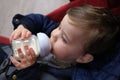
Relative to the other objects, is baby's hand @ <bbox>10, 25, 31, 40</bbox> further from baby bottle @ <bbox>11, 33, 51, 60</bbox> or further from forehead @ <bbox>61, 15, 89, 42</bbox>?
A: forehead @ <bbox>61, 15, 89, 42</bbox>

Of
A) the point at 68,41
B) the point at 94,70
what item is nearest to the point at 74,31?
the point at 68,41

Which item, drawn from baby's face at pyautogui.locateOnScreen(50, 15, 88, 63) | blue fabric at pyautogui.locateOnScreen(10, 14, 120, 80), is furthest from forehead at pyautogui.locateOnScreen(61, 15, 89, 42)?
blue fabric at pyautogui.locateOnScreen(10, 14, 120, 80)

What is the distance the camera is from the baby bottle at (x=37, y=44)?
90 centimetres

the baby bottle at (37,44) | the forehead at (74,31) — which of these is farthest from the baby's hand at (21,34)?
the forehead at (74,31)

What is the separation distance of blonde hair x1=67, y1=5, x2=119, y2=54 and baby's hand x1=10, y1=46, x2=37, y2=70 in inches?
6.5

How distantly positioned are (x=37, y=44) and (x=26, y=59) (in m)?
0.06

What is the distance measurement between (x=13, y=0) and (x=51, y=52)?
29.4 inches

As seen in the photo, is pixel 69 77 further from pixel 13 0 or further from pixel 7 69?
pixel 13 0

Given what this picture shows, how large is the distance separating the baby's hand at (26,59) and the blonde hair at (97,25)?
16 cm

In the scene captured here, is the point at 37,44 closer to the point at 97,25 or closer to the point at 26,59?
the point at 26,59

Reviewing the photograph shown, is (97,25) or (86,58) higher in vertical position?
(97,25)

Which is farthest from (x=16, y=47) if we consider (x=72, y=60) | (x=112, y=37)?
(x=112, y=37)

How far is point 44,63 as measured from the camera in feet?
3.29

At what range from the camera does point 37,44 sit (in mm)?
906
